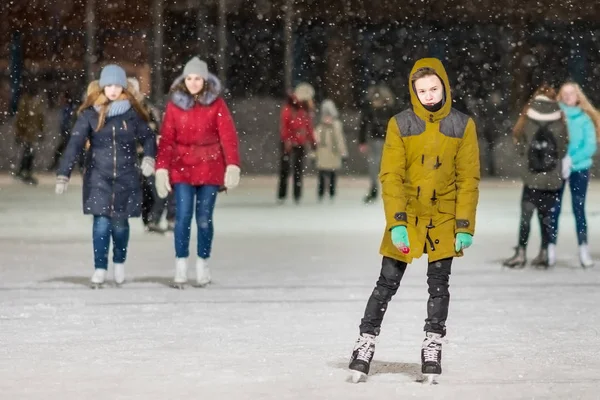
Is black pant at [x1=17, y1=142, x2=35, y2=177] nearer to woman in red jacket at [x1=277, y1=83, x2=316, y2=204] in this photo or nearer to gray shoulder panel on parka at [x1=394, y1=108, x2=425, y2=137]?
woman in red jacket at [x1=277, y1=83, x2=316, y2=204]

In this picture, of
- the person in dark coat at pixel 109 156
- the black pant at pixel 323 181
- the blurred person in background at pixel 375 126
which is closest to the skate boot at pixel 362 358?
the person in dark coat at pixel 109 156

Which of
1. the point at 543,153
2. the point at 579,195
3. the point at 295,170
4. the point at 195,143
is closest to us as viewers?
the point at 195,143

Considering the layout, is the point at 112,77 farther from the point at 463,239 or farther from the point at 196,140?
the point at 463,239

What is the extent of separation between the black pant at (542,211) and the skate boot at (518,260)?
0.06m

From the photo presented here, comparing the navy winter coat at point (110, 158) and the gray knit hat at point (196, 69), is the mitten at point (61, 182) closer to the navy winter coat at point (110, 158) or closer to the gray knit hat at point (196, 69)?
the navy winter coat at point (110, 158)

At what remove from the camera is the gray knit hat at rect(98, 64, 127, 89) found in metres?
10.5

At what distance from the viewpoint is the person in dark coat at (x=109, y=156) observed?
1052cm

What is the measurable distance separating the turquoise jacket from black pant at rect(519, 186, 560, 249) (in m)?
0.30

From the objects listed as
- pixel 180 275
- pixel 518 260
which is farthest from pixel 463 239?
pixel 518 260

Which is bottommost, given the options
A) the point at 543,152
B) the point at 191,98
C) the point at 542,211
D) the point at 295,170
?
the point at 295,170

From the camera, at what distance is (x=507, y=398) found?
20.9 feet

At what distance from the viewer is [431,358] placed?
22.2 ft

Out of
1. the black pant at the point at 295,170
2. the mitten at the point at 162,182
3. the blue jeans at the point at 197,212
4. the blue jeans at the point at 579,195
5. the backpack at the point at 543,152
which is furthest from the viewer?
the black pant at the point at 295,170

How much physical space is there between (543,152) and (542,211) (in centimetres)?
54
